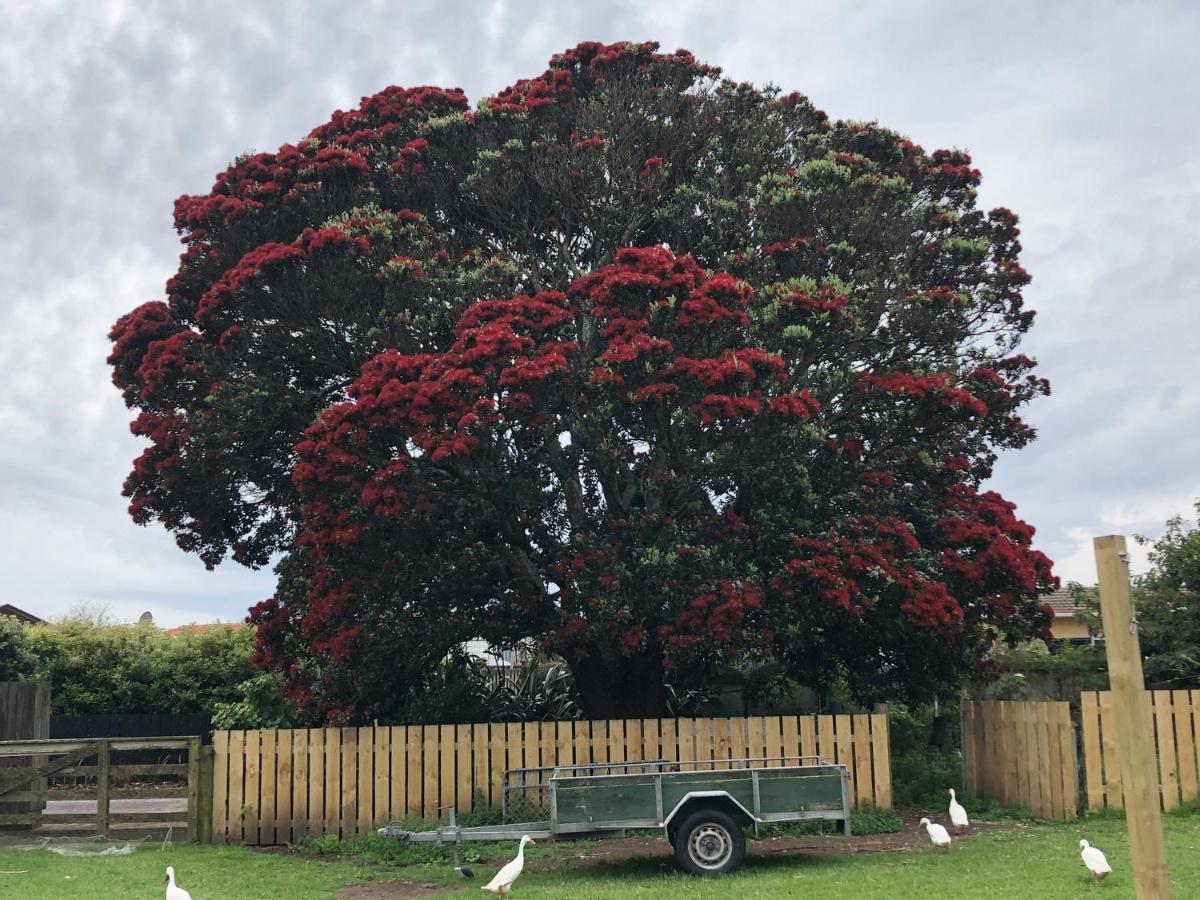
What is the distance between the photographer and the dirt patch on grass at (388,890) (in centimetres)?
1236

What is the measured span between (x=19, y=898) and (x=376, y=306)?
33.9ft

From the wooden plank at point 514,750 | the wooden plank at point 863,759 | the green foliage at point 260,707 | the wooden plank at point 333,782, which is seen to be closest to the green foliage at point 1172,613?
the wooden plank at point 863,759

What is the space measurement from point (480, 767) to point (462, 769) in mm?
252

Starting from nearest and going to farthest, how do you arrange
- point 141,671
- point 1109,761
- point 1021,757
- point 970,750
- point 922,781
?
point 1109,761 < point 1021,757 < point 970,750 < point 922,781 < point 141,671

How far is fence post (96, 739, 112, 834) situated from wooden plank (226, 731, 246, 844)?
1.61 m

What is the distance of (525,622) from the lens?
1839cm

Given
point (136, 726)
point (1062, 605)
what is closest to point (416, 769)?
point (136, 726)

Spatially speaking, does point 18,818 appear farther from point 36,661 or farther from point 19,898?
point 36,661

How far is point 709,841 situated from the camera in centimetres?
1236

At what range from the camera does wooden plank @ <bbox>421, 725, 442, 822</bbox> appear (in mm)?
16016

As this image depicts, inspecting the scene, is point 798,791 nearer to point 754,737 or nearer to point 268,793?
point 754,737

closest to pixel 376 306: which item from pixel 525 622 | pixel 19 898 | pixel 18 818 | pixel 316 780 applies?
pixel 525 622

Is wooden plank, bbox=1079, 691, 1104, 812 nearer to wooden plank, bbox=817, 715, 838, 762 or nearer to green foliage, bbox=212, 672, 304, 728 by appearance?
wooden plank, bbox=817, 715, 838, 762

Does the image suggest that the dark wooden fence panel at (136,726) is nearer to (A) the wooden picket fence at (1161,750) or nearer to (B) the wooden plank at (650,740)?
(B) the wooden plank at (650,740)
